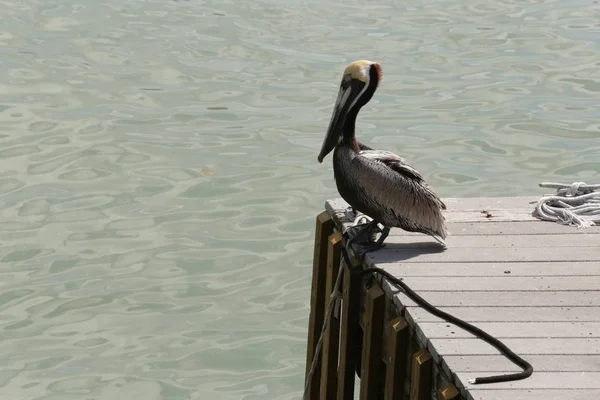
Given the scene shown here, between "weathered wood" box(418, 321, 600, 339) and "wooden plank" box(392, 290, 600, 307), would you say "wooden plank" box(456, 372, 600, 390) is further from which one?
"wooden plank" box(392, 290, 600, 307)

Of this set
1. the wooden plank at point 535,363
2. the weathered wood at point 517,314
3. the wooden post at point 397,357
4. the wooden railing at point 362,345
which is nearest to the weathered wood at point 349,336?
the wooden railing at point 362,345

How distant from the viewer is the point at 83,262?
1177 cm

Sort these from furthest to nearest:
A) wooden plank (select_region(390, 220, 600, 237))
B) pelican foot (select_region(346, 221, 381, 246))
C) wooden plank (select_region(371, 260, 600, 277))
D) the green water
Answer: the green water < wooden plank (select_region(390, 220, 600, 237)) < pelican foot (select_region(346, 221, 381, 246)) < wooden plank (select_region(371, 260, 600, 277))

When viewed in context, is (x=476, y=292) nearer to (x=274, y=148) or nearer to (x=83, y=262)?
(x=83, y=262)

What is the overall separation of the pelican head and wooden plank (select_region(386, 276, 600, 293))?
0.94m

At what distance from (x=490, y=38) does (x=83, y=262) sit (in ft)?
35.3

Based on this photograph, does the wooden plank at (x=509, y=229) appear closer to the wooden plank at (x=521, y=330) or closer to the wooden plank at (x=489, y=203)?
the wooden plank at (x=489, y=203)

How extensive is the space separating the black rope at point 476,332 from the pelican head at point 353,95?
84cm

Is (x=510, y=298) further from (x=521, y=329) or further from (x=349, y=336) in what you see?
(x=349, y=336)

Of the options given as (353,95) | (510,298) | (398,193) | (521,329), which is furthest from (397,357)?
(353,95)

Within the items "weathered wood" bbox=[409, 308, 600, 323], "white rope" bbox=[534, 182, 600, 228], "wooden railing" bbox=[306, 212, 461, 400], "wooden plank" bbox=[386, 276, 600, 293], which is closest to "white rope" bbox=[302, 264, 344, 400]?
"wooden railing" bbox=[306, 212, 461, 400]

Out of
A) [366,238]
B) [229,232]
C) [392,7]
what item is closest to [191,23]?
[392,7]

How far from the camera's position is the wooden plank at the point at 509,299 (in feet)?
20.3

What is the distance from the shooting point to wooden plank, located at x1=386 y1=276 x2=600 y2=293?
21.0ft
